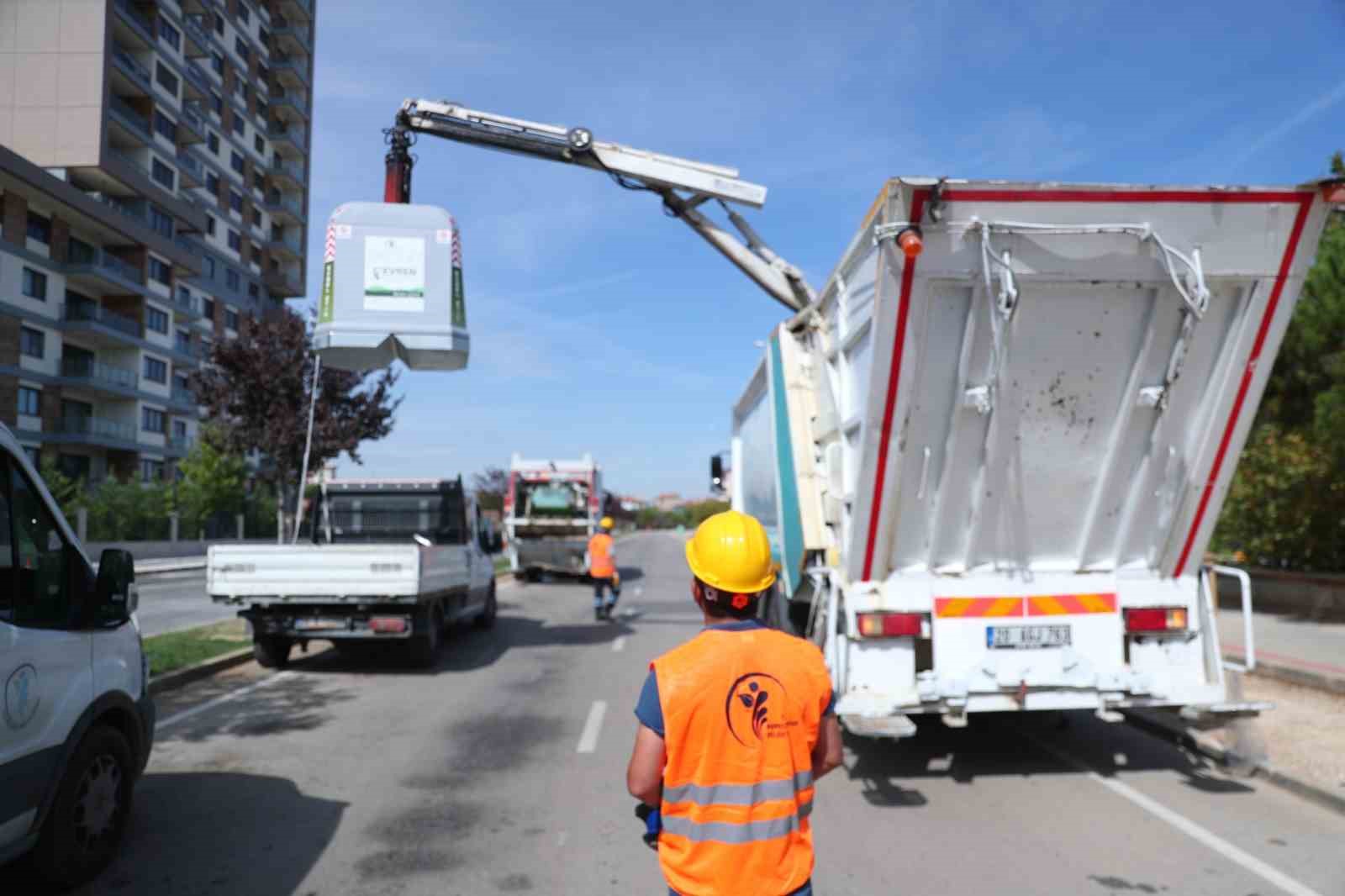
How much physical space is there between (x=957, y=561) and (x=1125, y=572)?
1110mm

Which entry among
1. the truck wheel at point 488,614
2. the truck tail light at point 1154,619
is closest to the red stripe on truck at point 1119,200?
the truck tail light at point 1154,619

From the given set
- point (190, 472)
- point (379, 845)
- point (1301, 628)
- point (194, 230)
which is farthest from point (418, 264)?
point (194, 230)

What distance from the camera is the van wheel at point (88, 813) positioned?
4.29 metres

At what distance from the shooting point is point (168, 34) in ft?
160

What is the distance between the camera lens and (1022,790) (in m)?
6.33

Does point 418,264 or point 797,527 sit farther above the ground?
point 418,264

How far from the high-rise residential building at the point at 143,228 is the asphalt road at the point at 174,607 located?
7697mm

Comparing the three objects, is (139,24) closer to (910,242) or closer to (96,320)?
(96,320)

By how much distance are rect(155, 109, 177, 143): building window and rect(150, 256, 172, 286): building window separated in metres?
6.37

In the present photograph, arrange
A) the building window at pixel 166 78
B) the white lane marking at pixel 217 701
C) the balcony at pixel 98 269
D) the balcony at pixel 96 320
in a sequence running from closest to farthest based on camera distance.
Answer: the white lane marking at pixel 217 701, the balcony at pixel 98 269, the balcony at pixel 96 320, the building window at pixel 166 78

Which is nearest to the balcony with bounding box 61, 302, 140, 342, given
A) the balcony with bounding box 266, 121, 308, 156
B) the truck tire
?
the balcony with bounding box 266, 121, 308, 156

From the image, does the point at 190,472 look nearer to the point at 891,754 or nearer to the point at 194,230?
Answer: the point at 194,230

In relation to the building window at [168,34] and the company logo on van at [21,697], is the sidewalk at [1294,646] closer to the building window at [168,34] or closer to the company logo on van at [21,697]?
the company logo on van at [21,697]

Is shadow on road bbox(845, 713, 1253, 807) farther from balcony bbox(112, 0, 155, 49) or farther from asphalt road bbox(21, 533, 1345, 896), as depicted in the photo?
balcony bbox(112, 0, 155, 49)
